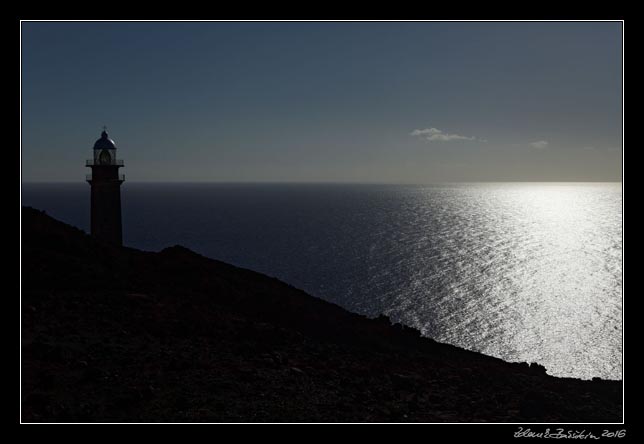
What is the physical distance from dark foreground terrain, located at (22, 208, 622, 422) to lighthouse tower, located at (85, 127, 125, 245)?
46.1ft

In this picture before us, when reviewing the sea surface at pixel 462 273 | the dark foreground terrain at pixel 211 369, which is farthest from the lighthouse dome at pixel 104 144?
the sea surface at pixel 462 273

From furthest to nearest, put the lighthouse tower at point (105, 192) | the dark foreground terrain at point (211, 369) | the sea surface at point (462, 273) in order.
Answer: the sea surface at point (462, 273), the lighthouse tower at point (105, 192), the dark foreground terrain at point (211, 369)

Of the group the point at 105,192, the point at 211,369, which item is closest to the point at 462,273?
the point at 105,192

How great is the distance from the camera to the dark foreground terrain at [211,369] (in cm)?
1327

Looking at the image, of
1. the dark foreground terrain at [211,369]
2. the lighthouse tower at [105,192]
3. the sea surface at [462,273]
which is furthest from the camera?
the sea surface at [462,273]

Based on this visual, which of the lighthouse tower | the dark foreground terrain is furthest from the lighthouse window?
the dark foreground terrain

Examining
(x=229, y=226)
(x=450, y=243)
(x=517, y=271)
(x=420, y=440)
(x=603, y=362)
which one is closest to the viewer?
(x=420, y=440)

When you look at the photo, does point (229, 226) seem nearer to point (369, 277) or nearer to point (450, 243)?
point (450, 243)

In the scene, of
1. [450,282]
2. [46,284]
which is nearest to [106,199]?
[46,284]

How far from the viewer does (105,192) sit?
42.2m

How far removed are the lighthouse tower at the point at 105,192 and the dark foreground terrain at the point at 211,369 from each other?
14.0 m

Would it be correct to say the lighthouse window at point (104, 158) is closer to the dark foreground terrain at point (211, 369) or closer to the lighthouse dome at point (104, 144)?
the lighthouse dome at point (104, 144)

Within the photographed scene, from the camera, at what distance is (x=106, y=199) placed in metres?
41.9

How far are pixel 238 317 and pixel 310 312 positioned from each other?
687cm
